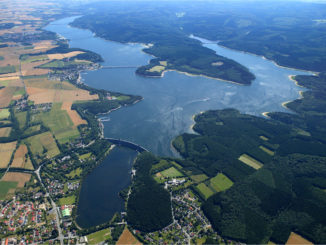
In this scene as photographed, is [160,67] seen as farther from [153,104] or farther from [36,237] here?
[36,237]

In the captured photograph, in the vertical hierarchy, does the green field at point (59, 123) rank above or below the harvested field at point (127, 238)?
below

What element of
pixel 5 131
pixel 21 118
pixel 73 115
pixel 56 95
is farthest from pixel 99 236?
pixel 56 95

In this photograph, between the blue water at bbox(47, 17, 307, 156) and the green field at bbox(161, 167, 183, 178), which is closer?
the green field at bbox(161, 167, 183, 178)

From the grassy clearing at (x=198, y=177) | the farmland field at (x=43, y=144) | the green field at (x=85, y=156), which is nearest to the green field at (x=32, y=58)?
the farmland field at (x=43, y=144)

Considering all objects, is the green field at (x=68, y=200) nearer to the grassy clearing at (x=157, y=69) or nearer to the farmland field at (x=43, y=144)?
the farmland field at (x=43, y=144)

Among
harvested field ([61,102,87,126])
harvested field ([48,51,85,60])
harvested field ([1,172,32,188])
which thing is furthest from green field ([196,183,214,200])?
harvested field ([48,51,85,60])

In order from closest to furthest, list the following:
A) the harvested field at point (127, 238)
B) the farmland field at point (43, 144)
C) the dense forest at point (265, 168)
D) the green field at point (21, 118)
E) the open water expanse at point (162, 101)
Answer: the harvested field at point (127, 238)
the dense forest at point (265, 168)
the open water expanse at point (162, 101)
the farmland field at point (43, 144)
the green field at point (21, 118)

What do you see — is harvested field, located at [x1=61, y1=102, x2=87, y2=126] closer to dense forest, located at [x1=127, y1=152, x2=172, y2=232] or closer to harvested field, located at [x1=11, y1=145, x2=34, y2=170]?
harvested field, located at [x1=11, y1=145, x2=34, y2=170]

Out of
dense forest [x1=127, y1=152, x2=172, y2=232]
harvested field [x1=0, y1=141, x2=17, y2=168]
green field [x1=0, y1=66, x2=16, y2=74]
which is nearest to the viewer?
dense forest [x1=127, y1=152, x2=172, y2=232]
